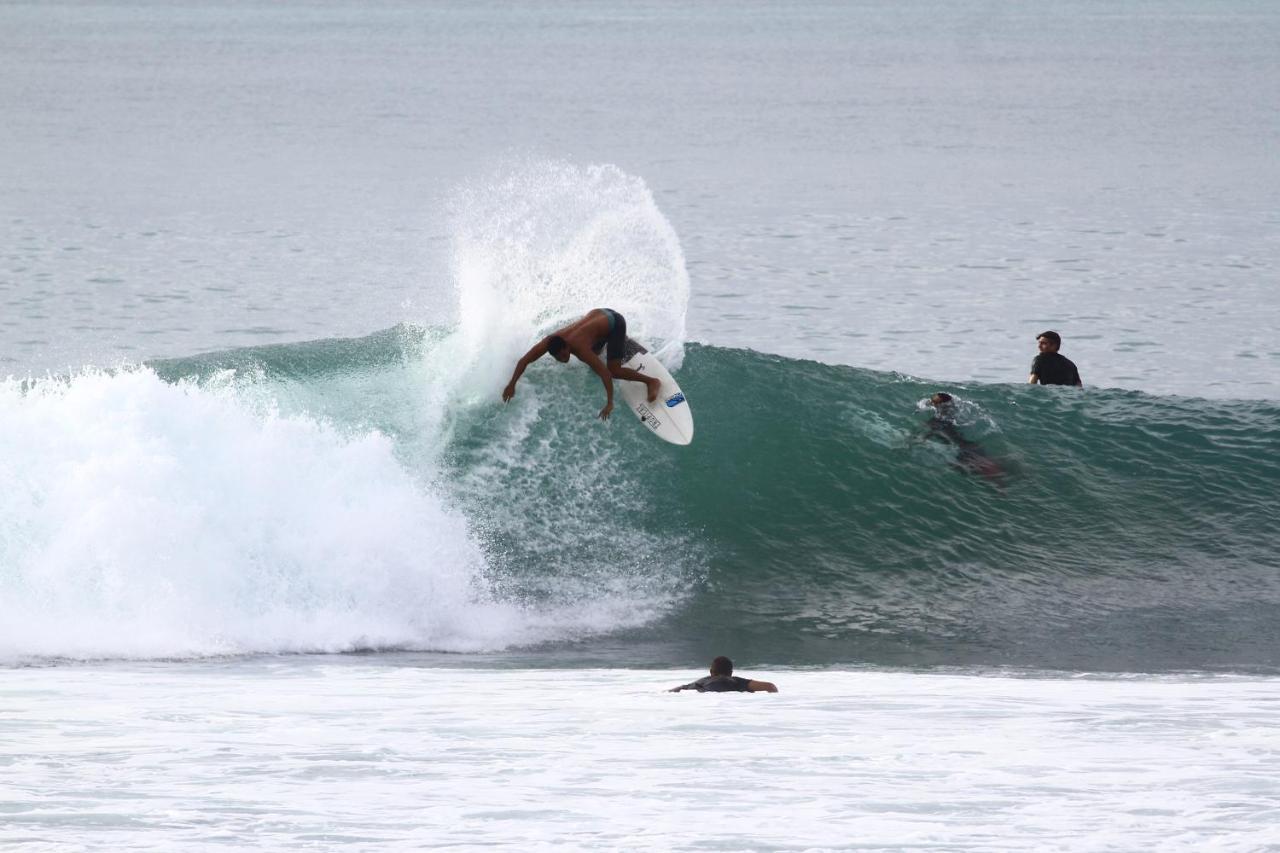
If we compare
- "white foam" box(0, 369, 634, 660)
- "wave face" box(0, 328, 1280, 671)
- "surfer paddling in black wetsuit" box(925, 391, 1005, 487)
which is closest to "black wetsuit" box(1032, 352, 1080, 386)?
"wave face" box(0, 328, 1280, 671)

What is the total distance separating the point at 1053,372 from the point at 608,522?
17.2 feet

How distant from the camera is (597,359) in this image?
41.2 feet

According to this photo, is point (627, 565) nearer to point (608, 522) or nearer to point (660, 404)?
point (608, 522)

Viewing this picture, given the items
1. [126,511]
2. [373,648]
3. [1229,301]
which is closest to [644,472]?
[373,648]

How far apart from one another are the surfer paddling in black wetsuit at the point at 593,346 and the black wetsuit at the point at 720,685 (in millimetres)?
3042

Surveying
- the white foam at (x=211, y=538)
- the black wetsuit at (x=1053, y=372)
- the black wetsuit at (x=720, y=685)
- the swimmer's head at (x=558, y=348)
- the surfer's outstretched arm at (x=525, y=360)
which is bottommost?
the black wetsuit at (x=720, y=685)

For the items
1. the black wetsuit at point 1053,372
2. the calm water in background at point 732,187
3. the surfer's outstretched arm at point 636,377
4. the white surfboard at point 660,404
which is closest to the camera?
the surfer's outstretched arm at point 636,377

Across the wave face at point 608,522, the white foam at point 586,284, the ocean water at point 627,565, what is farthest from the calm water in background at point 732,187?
the white foam at point 586,284

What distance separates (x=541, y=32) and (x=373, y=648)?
92962mm

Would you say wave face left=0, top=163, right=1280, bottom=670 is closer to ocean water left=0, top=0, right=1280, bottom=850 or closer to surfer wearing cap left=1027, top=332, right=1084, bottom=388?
ocean water left=0, top=0, right=1280, bottom=850

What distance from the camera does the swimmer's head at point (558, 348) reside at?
12.7 meters

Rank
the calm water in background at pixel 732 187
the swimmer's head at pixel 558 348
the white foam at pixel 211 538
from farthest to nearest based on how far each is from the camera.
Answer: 1. the calm water in background at pixel 732 187
2. the swimmer's head at pixel 558 348
3. the white foam at pixel 211 538

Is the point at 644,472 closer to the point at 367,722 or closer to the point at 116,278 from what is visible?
the point at 367,722

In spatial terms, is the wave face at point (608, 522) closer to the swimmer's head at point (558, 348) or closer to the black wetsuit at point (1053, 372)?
the black wetsuit at point (1053, 372)
